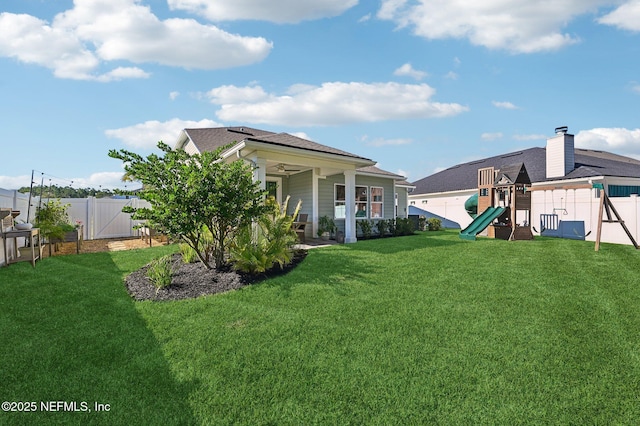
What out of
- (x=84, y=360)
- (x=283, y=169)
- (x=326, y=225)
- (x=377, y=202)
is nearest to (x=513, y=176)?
(x=377, y=202)

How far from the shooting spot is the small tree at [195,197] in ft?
18.3

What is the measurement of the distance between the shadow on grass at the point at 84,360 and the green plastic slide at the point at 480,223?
10.5 meters

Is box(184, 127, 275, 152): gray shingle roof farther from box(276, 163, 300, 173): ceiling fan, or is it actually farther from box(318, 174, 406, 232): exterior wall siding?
box(318, 174, 406, 232): exterior wall siding

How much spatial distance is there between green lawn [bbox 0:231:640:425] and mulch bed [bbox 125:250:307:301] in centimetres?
30

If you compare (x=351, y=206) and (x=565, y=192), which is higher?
(x=565, y=192)

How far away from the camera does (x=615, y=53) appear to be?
34.4ft

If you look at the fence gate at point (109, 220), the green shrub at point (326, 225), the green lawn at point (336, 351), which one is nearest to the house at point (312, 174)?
the green shrub at point (326, 225)

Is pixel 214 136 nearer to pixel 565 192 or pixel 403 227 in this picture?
pixel 403 227

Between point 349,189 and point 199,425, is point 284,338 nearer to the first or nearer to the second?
point 199,425

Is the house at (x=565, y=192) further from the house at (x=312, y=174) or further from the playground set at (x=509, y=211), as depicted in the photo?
the house at (x=312, y=174)

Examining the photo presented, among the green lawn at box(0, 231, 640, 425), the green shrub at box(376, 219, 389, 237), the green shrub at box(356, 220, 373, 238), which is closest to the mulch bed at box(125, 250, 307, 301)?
the green lawn at box(0, 231, 640, 425)

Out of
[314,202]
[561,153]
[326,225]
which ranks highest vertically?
[561,153]

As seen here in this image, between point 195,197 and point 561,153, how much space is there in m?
15.7

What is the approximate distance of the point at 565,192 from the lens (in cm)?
1230
